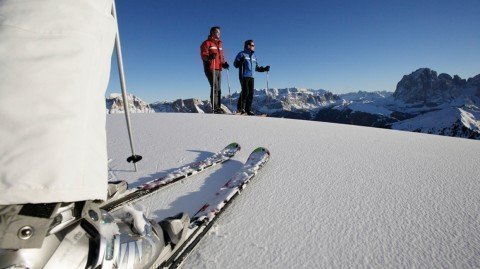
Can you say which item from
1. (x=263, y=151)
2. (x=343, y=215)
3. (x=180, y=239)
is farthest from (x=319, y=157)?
(x=180, y=239)

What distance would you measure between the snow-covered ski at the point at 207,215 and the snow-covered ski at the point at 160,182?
0.49 metres

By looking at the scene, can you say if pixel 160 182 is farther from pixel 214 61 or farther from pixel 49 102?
pixel 214 61

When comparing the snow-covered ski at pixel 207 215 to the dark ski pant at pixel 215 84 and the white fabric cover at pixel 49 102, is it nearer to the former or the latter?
the white fabric cover at pixel 49 102

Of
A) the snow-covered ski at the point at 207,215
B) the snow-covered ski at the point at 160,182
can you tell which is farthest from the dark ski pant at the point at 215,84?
the snow-covered ski at the point at 207,215

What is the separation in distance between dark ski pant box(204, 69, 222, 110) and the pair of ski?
20.7 ft

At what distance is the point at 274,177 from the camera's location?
283 centimetres

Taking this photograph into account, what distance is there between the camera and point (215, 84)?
9633 mm

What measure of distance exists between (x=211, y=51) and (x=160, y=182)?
302 inches

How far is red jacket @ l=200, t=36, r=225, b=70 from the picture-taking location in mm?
9219

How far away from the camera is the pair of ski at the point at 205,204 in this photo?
1510 millimetres

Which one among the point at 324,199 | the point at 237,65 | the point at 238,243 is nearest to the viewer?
the point at 238,243

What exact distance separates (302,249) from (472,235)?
1.17 m

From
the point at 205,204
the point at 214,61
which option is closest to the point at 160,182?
the point at 205,204

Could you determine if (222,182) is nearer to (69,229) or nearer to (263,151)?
(263,151)
